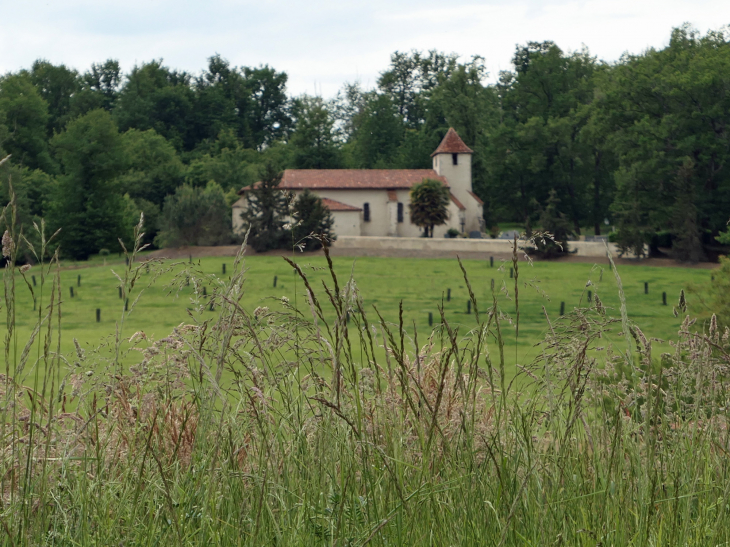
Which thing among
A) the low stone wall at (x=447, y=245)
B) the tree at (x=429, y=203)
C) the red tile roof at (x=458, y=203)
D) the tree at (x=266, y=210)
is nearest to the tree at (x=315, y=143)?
the red tile roof at (x=458, y=203)

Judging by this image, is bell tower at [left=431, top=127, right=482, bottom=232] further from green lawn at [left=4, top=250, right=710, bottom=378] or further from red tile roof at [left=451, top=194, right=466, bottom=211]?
green lawn at [left=4, top=250, right=710, bottom=378]

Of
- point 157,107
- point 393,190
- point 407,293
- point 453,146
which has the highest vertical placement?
point 157,107

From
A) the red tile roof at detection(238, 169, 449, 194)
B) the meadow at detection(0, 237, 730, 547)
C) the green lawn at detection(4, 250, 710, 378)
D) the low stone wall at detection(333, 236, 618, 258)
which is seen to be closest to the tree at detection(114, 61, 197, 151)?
the red tile roof at detection(238, 169, 449, 194)

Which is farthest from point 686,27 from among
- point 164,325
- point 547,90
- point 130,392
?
point 130,392

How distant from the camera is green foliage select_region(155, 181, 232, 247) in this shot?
4397 cm

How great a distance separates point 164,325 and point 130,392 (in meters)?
19.6

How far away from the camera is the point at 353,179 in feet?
185

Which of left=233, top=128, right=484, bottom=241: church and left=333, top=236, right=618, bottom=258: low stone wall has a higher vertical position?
left=233, top=128, right=484, bottom=241: church

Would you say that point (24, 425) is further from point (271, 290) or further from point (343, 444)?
point (271, 290)

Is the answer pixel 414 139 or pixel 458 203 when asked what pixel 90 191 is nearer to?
pixel 458 203

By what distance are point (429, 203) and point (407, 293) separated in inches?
776

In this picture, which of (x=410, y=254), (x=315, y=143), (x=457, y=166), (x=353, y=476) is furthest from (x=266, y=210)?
(x=353, y=476)

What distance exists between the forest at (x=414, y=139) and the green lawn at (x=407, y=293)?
12.7 ft

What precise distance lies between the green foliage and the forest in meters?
0.10
